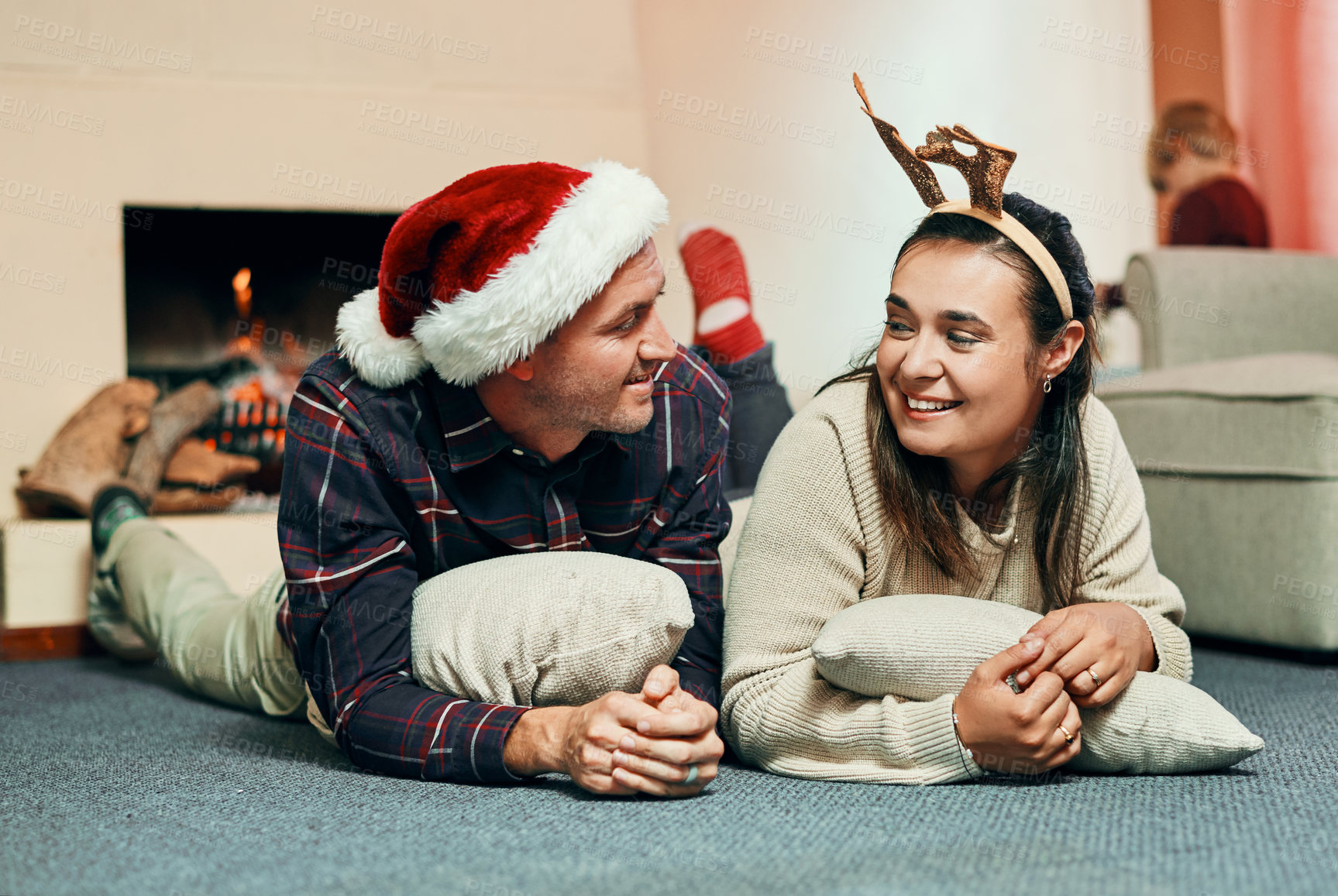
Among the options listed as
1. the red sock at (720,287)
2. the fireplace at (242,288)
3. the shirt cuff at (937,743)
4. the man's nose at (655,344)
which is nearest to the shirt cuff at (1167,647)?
the shirt cuff at (937,743)

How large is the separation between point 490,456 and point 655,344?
7.8 inches

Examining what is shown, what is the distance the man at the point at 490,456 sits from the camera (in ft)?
3.14

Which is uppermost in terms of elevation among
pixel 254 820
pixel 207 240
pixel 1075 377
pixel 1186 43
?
pixel 1186 43

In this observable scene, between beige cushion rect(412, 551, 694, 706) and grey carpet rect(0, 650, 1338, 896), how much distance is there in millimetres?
98

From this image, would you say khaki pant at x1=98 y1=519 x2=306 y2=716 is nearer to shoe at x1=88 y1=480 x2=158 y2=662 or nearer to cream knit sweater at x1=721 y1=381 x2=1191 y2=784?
shoe at x1=88 y1=480 x2=158 y2=662

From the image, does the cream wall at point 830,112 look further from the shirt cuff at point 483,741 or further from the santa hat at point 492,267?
the shirt cuff at point 483,741

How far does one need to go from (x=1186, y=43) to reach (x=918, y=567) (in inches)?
113

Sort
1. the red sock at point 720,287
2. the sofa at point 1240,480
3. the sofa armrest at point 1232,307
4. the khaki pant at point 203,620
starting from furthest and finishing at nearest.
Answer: the sofa armrest at point 1232,307
the red sock at point 720,287
the sofa at point 1240,480
the khaki pant at point 203,620

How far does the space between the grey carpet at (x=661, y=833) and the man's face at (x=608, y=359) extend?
1.15 feet

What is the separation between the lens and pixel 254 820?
35.3 inches

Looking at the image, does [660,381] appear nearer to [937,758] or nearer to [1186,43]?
[937,758]

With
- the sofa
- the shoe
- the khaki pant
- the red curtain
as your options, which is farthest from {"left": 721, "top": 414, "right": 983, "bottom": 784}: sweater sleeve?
the red curtain

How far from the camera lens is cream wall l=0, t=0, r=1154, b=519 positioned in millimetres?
2148

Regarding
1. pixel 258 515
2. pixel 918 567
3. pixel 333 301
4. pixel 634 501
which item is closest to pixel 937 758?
pixel 918 567
